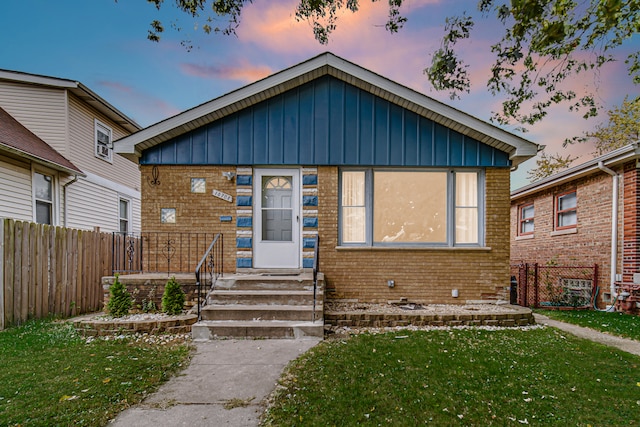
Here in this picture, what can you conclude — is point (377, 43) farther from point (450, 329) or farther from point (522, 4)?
point (450, 329)

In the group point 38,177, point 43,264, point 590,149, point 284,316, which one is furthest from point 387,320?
point 590,149

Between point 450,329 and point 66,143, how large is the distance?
1202 centimetres

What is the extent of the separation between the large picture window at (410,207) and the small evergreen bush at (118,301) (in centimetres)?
430

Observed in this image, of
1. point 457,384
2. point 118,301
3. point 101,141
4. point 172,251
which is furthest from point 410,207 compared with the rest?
point 101,141

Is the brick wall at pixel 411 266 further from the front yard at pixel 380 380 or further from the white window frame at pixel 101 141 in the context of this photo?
the white window frame at pixel 101 141

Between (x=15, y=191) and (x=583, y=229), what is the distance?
15792 mm

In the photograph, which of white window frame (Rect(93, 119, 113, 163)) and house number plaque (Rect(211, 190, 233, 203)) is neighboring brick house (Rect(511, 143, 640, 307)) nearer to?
house number plaque (Rect(211, 190, 233, 203))

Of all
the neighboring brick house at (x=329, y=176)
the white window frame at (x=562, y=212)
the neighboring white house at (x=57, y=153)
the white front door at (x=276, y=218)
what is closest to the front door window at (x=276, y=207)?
the white front door at (x=276, y=218)

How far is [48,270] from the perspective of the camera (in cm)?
636

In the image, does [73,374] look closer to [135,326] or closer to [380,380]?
[135,326]

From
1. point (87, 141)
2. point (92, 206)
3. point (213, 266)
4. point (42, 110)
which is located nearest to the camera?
point (213, 266)

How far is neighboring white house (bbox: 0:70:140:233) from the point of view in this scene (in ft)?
29.1

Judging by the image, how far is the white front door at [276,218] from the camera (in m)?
7.21

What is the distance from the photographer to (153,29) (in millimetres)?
6586
